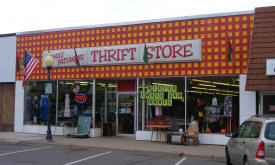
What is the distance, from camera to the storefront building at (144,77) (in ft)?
53.4

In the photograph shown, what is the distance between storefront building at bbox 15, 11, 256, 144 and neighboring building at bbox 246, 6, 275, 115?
519 millimetres

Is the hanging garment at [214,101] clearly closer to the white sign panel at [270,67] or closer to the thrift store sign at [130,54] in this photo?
the thrift store sign at [130,54]

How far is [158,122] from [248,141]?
27.3ft

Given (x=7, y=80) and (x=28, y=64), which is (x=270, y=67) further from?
(x=7, y=80)

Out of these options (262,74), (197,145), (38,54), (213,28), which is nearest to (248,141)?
(262,74)

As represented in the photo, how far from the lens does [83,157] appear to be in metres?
12.8

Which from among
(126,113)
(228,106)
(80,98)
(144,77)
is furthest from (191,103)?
(80,98)

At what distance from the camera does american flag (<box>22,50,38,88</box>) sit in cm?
1930

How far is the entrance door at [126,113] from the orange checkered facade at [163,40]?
1445mm

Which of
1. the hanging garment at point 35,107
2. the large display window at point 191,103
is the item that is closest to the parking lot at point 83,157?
the large display window at point 191,103

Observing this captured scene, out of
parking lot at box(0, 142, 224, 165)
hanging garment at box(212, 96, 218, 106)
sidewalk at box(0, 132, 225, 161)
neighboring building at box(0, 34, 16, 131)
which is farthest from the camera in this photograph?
neighboring building at box(0, 34, 16, 131)

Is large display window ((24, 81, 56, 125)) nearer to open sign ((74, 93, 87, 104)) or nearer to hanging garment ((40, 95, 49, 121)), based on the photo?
hanging garment ((40, 95, 49, 121))

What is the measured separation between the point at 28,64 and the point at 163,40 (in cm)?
724

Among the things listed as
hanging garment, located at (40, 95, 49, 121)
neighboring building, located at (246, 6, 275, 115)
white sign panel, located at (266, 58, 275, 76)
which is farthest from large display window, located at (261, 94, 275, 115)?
hanging garment, located at (40, 95, 49, 121)
